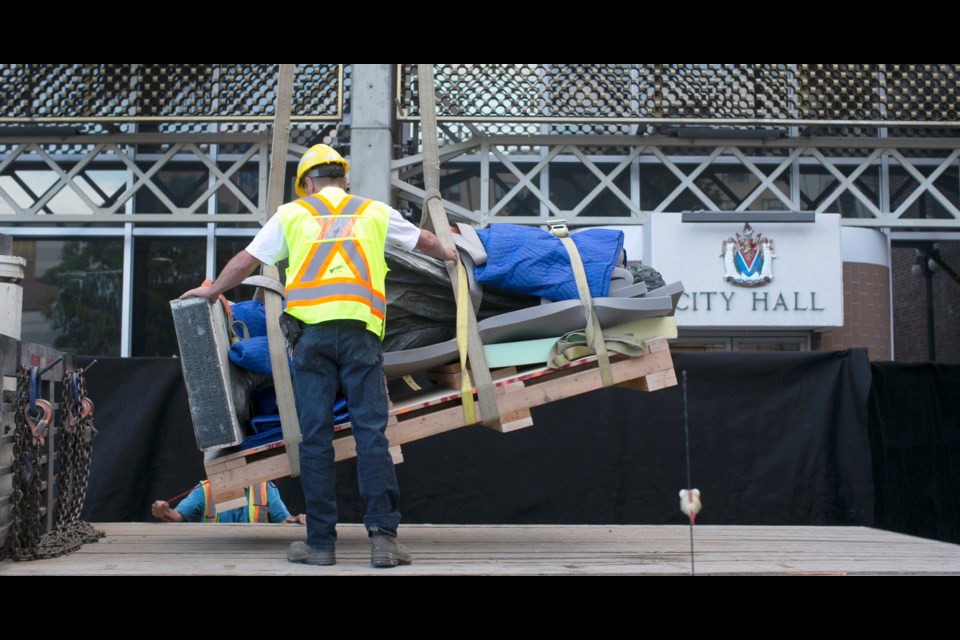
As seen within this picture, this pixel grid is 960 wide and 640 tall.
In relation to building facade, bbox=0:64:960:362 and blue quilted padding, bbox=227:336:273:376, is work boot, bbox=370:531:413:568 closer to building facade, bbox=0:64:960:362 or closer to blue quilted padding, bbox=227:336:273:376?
blue quilted padding, bbox=227:336:273:376

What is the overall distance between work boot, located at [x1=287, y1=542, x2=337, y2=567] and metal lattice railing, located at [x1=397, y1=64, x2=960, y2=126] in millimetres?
7262

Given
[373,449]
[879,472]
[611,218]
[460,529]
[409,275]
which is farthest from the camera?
[611,218]

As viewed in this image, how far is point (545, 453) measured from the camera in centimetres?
823

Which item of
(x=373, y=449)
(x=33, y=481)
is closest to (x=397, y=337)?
(x=373, y=449)

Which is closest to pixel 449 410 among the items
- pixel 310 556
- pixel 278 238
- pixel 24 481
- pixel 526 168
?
pixel 310 556

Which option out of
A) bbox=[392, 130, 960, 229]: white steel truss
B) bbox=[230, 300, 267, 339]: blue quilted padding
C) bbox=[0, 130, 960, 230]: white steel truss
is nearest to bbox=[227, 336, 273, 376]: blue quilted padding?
bbox=[230, 300, 267, 339]: blue quilted padding

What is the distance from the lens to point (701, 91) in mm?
11461

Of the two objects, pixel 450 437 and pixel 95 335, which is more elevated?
pixel 95 335

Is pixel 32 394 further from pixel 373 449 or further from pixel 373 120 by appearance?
pixel 373 120

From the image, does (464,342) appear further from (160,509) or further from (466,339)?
(160,509)

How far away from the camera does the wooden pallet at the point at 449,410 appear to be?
205 inches

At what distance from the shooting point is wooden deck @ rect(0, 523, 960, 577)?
4.27m

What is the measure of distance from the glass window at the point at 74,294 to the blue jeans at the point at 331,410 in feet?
25.7

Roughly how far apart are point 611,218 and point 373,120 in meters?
2.95
